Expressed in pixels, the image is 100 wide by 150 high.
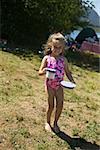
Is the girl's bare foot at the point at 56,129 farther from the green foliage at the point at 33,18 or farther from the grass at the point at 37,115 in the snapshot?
the green foliage at the point at 33,18

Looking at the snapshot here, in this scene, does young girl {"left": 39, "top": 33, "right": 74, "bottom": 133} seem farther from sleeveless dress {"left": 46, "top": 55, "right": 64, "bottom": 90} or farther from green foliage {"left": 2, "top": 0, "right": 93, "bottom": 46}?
green foliage {"left": 2, "top": 0, "right": 93, "bottom": 46}

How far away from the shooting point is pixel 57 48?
5.62 metres

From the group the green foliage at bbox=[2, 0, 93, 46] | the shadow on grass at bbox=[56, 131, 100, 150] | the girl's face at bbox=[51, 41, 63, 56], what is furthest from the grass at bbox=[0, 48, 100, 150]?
the green foliage at bbox=[2, 0, 93, 46]

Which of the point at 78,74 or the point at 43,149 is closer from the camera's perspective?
the point at 43,149

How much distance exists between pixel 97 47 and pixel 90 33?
893mm

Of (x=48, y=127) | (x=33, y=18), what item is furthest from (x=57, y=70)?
(x=33, y=18)

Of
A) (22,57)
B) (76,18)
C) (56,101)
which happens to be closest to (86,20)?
(76,18)

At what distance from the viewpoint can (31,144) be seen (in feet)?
17.6

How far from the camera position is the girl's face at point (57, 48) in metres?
5.58

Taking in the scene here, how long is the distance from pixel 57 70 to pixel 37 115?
1.05 m

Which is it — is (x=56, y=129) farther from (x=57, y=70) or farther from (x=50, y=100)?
(x=57, y=70)

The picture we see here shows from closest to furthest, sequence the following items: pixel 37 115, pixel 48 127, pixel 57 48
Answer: pixel 57 48 → pixel 48 127 → pixel 37 115

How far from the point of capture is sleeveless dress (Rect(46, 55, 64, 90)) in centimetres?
561

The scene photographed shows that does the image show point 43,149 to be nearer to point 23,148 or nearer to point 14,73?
point 23,148
